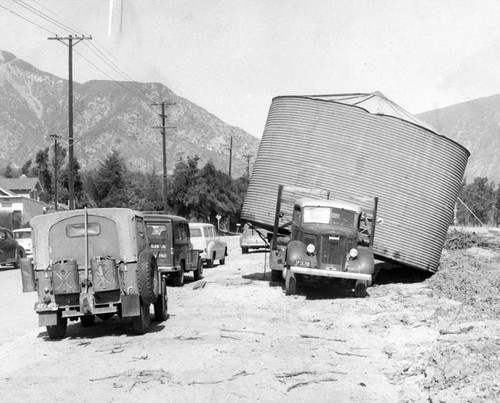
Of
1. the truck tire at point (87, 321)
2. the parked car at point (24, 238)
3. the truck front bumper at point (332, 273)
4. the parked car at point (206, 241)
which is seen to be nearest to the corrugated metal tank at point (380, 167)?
the truck front bumper at point (332, 273)

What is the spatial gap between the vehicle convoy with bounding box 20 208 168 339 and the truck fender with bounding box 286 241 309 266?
5902 millimetres

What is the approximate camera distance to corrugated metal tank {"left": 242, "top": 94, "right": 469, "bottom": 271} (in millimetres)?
19703

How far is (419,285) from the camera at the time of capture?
19.8 meters

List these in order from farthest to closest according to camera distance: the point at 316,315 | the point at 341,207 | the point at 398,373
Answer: the point at 341,207
the point at 316,315
the point at 398,373

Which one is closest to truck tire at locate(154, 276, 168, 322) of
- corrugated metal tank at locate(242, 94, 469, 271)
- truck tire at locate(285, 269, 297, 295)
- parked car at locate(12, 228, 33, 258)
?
truck tire at locate(285, 269, 297, 295)

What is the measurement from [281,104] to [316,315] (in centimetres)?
859

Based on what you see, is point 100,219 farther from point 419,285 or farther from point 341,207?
point 419,285

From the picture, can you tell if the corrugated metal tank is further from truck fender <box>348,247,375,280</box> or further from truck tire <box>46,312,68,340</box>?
truck tire <box>46,312,68,340</box>

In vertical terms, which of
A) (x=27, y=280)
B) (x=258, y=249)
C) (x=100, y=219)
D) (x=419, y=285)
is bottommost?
(x=258, y=249)

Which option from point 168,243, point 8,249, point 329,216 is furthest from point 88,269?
point 8,249

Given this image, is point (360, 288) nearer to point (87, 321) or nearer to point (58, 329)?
point (87, 321)

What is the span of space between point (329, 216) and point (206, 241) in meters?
8.97

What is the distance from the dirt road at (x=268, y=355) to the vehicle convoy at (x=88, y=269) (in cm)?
51

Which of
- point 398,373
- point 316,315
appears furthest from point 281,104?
point 398,373
